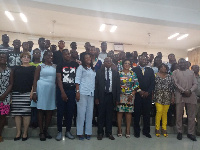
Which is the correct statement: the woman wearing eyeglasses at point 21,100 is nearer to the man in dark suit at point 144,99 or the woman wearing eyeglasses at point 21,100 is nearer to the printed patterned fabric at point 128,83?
the printed patterned fabric at point 128,83

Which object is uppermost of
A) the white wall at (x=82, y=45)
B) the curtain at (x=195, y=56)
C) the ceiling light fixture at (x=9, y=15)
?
the ceiling light fixture at (x=9, y=15)

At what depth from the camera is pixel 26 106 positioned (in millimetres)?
3039

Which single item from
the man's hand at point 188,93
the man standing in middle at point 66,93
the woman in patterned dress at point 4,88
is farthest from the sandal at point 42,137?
the man's hand at point 188,93

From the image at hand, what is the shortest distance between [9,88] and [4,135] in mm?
929

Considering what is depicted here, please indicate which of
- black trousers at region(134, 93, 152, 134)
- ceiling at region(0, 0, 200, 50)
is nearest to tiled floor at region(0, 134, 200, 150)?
black trousers at region(134, 93, 152, 134)

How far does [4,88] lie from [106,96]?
1.87 meters

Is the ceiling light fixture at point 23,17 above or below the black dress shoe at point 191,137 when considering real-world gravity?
above

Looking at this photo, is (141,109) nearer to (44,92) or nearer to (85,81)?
(85,81)

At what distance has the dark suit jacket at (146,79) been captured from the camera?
11.7ft

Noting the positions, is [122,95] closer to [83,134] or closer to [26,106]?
[83,134]

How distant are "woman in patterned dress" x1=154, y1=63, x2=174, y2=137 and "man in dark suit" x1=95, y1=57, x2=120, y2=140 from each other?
978 millimetres

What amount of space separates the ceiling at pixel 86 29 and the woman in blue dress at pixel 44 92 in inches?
162

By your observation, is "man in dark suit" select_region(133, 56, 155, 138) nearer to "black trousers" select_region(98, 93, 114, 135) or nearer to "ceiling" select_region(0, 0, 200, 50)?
"black trousers" select_region(98, 93, 114, 135)

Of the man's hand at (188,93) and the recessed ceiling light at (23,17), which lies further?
the recessed ceiling light at (23,17)
